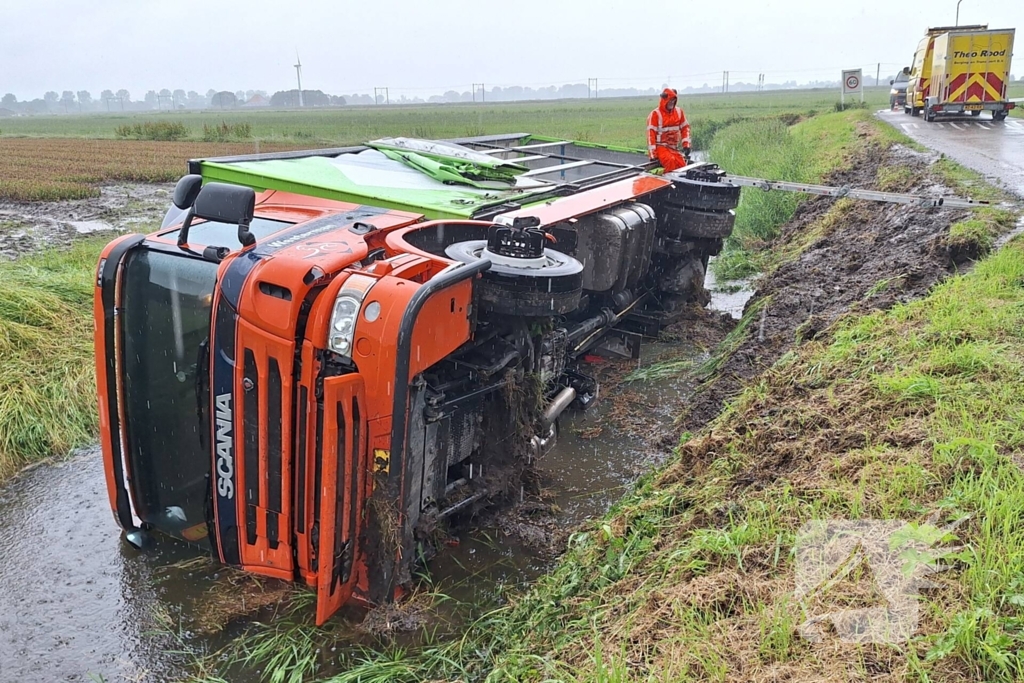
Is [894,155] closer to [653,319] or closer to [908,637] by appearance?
[653,319]

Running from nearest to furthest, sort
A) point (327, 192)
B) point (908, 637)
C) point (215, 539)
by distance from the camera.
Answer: point (908, 637)
point (215, 539)
point (327, 192)

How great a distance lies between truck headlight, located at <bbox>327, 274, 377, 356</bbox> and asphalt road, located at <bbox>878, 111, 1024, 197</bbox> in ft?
23.9

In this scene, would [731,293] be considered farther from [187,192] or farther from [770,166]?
[187,192]

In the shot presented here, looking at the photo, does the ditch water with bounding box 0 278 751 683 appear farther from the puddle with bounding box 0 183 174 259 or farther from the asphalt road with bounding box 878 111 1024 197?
the puddle with bounding box 0 183 174 259

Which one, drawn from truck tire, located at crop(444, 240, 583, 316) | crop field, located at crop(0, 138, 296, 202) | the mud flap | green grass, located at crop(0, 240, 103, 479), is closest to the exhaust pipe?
truck tire, located at crop(444, 240, 583, 316)

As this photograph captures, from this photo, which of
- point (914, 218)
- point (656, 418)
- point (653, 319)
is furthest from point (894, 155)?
point (656, 418)

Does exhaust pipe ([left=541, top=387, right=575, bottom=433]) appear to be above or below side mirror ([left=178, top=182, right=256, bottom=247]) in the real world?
below

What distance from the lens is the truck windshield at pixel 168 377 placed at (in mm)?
3334

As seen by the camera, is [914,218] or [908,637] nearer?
[908,637]

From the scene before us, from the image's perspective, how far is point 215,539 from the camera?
134 inches

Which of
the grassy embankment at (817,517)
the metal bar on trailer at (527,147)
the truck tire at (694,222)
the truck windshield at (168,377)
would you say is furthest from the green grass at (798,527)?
the metal bar on trailer at (527,147)

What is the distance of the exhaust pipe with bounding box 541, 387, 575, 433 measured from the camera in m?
4.34

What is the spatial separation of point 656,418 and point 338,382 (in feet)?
11.0

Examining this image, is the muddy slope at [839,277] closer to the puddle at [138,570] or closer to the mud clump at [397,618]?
the puddle at [138,570]
